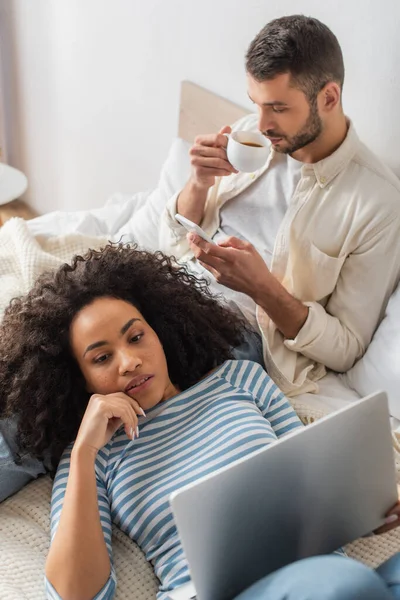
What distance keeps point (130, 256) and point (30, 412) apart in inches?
15.8

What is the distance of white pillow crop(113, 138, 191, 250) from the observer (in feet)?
6.89

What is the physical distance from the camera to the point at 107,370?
134 centimetres

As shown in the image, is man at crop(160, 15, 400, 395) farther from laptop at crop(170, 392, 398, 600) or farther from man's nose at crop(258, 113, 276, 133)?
laptop at crop(170, 392, 398, 600)

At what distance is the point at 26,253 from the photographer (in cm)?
181

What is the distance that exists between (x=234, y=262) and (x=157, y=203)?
0.58m

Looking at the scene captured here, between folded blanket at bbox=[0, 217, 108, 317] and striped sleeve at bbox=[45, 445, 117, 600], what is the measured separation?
501 mm

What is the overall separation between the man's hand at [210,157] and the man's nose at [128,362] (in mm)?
643

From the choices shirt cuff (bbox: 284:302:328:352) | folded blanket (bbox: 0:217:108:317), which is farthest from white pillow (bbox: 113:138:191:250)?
shirt cuff (bbox: 284:302:328:352)

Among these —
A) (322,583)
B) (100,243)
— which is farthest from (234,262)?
(322,583)

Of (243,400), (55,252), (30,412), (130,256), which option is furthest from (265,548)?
(55,252)

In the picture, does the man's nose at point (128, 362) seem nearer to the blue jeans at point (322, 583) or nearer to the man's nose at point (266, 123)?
the blue jeans at point (322, 583)

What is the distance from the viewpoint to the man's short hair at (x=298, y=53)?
1638 mm

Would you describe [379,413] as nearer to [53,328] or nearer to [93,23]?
[53,328]

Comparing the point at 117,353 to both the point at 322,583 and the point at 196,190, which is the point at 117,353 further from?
the point at 196,190
